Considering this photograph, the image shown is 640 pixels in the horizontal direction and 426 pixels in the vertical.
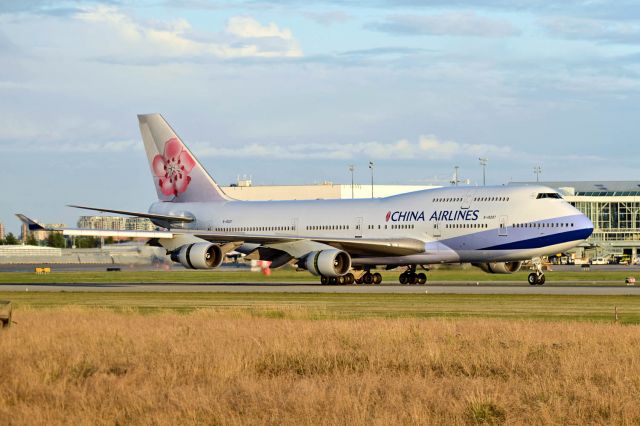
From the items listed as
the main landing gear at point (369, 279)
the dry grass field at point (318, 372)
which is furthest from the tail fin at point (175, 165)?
Result: the dry grass field at point (318, 372)

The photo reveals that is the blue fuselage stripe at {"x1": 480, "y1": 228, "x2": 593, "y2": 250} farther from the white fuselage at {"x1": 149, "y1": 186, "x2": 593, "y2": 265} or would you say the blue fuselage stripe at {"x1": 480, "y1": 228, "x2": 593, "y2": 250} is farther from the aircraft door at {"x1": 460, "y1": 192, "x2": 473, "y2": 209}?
the aircraft door at {"x1": 460, "y1": 192, "x2": 473, "y2": 209}

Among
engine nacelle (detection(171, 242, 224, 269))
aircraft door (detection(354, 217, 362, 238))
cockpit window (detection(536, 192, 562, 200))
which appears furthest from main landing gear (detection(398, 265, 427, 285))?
engine nacelle (detection(171, 242, 224, 269))

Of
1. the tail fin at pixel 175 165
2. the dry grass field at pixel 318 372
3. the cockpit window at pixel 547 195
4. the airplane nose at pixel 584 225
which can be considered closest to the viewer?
the dry grass field at pixel 318 372

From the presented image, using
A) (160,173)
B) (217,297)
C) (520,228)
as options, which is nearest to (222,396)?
(217,297)

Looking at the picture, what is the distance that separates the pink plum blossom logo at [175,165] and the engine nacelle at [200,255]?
11.8 metres

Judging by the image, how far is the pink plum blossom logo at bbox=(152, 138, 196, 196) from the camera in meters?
73.8

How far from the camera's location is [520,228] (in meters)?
60.2

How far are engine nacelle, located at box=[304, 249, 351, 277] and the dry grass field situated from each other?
27.9 metres

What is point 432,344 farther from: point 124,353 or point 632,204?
point 632,204

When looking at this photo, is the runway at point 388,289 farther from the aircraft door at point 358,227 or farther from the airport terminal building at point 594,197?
the airport terminal building at point 594,197

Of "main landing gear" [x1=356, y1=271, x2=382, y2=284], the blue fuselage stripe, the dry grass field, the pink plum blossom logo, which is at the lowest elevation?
the dry grass field

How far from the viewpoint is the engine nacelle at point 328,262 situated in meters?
60.4

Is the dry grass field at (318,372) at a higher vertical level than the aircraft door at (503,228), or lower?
lower

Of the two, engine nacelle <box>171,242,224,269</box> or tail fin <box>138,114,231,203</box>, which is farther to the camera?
tail fin <box>138,114,231,203</box>
